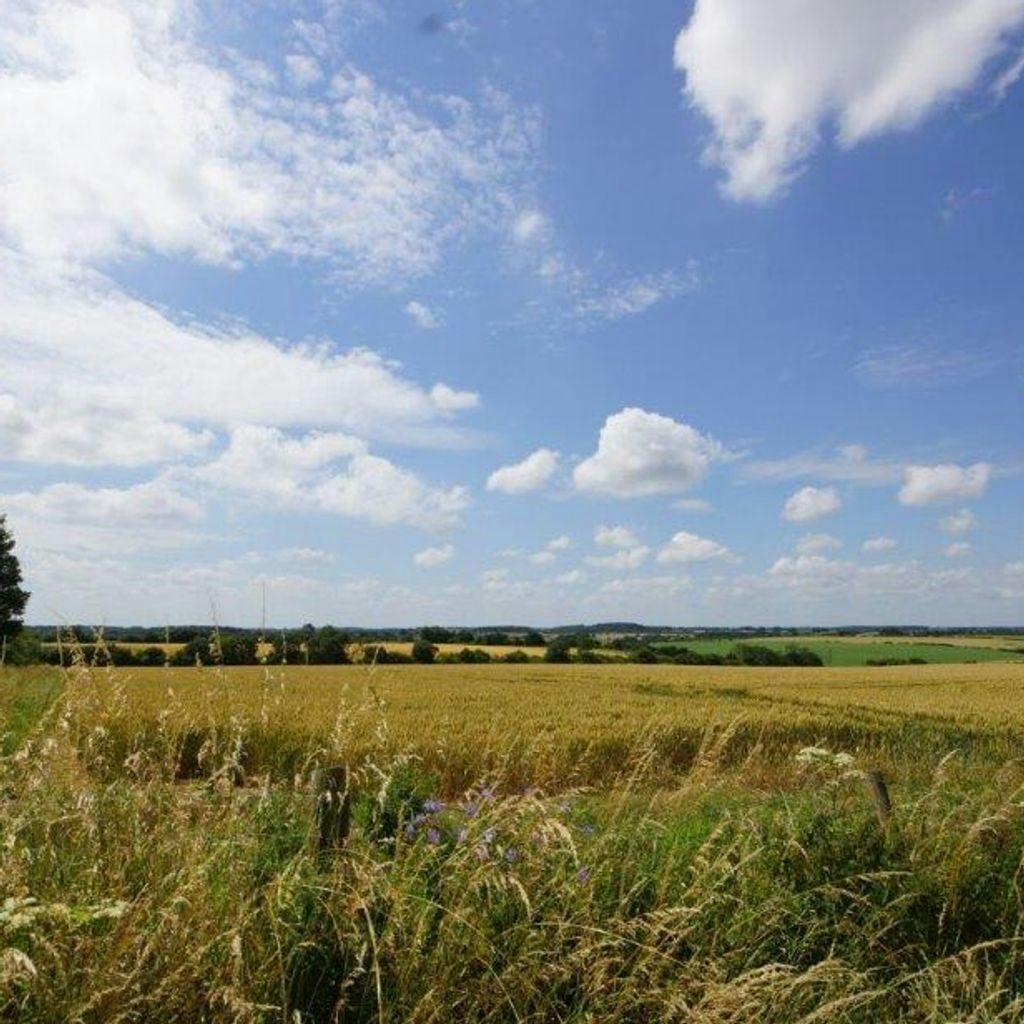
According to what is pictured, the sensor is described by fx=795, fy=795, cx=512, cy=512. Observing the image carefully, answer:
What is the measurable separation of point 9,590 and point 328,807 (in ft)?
223

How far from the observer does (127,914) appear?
2.65 meters

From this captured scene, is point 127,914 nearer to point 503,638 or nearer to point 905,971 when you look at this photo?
point 905,971

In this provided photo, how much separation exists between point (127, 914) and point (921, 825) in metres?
4.47

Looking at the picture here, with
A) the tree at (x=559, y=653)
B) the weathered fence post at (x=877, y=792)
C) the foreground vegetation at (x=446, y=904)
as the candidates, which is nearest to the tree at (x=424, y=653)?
the tree at (x=559, y=653)

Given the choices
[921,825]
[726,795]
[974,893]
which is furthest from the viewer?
[726,795]

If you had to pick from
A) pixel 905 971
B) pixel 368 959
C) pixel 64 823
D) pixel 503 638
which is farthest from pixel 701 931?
pixel 503 638

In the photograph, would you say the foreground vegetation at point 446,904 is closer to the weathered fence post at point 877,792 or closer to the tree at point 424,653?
the weathered fence post at point 877,792

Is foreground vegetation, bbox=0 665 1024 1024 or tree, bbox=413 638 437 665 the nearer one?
foreground vegetation, bbox=0 665 1024 1024

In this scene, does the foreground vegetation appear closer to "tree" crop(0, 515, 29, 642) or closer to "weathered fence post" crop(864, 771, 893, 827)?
"weathered fence post" crop(864, 771, 893, 827)

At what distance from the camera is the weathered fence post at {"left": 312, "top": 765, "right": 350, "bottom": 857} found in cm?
376

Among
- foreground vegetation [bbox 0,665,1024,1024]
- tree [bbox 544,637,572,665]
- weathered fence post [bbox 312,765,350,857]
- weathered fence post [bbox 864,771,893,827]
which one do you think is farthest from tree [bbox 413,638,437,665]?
weathered fence post [bbox 312,765,350,857]

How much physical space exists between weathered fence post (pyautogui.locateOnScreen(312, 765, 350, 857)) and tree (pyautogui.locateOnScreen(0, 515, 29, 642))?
65.1m

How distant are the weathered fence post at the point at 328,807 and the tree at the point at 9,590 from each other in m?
65.1

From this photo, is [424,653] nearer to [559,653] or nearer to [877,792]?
[559,653]
